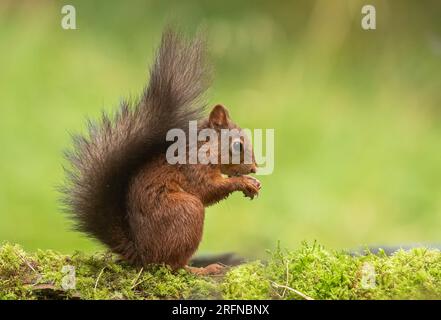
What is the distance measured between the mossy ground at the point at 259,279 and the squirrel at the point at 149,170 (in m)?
0.09

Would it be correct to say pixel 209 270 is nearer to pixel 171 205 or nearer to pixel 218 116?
pixel 171 205

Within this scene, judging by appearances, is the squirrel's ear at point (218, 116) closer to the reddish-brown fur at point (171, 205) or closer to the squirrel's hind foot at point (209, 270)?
the reddish-brown fur at point (171, 205)

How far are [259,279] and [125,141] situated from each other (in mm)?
564

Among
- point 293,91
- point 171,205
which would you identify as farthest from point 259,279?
point 293,91

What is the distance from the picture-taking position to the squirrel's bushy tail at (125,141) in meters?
2.20

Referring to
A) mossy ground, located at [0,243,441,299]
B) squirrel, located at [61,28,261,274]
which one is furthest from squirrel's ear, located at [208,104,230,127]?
mossy ground, located at [0,243,441,299]

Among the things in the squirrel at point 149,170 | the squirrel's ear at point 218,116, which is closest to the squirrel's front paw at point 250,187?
the squirrel at point 149,170

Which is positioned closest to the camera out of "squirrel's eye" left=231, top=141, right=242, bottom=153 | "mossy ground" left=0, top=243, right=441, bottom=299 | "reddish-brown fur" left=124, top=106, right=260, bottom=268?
"mossy ground" left=0, top=243, right=441, bottom=299

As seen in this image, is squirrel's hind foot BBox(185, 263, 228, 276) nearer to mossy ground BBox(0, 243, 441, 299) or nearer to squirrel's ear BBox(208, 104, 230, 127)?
mossy ground BBox(0, 243, 441, 299)

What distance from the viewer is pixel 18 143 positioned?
12.5 ft

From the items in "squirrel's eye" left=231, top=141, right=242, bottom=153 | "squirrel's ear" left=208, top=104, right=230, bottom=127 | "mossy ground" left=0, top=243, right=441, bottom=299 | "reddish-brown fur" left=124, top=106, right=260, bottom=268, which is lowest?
"mossy ground" left=0, top=243, right=441, bottom=299

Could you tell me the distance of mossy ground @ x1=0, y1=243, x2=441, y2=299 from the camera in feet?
6.65

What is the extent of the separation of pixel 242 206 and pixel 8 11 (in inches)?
60.9
